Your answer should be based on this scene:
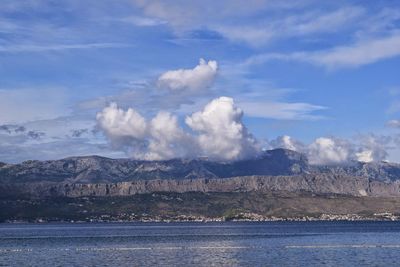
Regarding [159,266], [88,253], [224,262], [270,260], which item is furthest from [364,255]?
[88,253]

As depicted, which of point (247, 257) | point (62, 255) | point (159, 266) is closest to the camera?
point (159, 266)

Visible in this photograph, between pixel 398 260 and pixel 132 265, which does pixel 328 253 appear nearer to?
pixel 398 260

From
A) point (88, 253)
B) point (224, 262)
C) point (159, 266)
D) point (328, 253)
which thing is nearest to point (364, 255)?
point (328, 253)

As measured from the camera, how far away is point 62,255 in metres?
137

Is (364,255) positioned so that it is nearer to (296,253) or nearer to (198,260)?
(296,253)

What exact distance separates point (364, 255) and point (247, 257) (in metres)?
21.3

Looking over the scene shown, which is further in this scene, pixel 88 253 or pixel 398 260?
pixel 88 253

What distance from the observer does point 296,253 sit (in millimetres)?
134750

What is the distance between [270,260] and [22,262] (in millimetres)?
41784

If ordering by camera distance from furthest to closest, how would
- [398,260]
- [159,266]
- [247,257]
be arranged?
[247,257] → [398,260] → [159,266]

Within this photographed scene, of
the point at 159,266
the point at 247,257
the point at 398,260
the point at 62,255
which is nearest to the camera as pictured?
the point at 159,266

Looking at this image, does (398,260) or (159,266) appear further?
(398,260)

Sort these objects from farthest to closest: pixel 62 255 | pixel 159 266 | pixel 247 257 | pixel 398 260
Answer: pixel 62 255 < pixel 247 257 < pixel 398 260 < pixel 159 266

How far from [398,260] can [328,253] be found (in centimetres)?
2032
